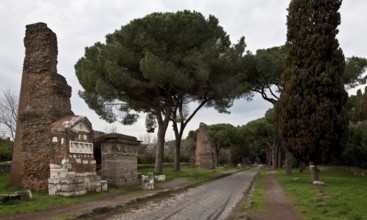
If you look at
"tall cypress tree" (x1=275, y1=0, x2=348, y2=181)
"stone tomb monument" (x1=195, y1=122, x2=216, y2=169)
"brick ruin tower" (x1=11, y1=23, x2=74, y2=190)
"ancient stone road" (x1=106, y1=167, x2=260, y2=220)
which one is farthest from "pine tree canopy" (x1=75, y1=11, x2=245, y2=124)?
"stone tomb monument" (x1=195, y1=122, x2=216, y2=169)

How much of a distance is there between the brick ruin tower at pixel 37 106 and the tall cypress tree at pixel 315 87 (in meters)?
11.8

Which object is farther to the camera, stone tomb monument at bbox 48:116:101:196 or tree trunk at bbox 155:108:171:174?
tree trunk at bbox 155:108:171:174

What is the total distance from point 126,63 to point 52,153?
11853mm

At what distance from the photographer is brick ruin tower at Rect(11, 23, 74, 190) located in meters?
15.3

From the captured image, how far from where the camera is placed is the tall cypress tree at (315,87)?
19141 mm

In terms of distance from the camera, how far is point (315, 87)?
19547mm

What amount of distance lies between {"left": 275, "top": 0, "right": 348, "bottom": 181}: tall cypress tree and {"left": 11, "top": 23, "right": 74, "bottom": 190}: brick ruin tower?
38.7 feet

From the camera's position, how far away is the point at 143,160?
4144cm

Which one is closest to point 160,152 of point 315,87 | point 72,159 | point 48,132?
point 315,87

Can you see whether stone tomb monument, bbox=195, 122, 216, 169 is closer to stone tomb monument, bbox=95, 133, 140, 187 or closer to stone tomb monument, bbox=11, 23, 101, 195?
stone tomb monument, bbox=95, 133, 140, 187

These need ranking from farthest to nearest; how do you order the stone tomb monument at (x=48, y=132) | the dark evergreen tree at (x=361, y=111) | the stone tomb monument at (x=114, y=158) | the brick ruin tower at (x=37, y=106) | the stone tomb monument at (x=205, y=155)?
the dark evergreen tree at (x=361, y=111)
the stone tomb monument at (x=205, y=155)
the stone tomb monument at (x=114, y=158)
the brick ruin tower at (x=37, y=106)
the stone tomb monument at (x=48, y=132)

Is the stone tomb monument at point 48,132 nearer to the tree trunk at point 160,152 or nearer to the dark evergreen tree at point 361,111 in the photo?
the tree trunk at point 160,152

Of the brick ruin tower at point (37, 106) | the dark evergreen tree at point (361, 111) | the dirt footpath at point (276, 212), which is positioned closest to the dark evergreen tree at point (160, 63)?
the brick ruin tower at point (37, 106)

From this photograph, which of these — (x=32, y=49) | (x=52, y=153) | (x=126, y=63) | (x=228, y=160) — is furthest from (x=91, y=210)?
(x=228, y=160)
